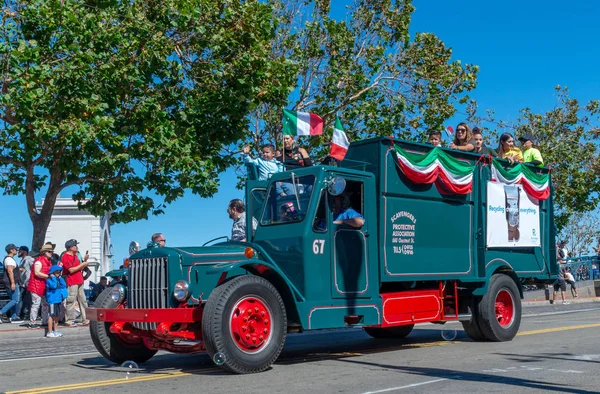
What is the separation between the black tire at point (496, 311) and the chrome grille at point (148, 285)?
528 centimetres

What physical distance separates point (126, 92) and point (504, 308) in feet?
38.9

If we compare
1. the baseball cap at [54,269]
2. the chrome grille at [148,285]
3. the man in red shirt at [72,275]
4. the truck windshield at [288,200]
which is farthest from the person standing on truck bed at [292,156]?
the man in red shirt at [72,275]

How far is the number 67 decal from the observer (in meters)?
9.22

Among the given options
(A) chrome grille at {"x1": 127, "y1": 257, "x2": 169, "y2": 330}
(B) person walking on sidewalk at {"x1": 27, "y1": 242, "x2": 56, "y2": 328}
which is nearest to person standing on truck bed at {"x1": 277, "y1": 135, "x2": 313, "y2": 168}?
(A) chrome grille at {"x1": 127, "y1": 257, "x2": 169, "y2": 330}

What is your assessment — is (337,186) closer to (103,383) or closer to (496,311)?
(103,383)

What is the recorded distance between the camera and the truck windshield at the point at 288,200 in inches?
368

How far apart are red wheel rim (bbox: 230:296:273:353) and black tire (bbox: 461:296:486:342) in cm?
428

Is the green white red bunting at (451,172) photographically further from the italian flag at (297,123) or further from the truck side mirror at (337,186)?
the truck side mirror at (337,186)

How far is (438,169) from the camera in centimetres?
1095

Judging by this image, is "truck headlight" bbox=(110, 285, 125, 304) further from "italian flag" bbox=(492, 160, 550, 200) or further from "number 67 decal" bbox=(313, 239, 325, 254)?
"italian flag" bbox=(492, 160, 550, 200)

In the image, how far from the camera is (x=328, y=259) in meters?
9.38

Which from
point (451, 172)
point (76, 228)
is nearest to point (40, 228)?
point (451, 172)

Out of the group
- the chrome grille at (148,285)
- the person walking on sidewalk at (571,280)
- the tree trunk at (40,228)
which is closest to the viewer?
the chrome grille at (148,285)

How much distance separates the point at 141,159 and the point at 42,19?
4.42 metres
